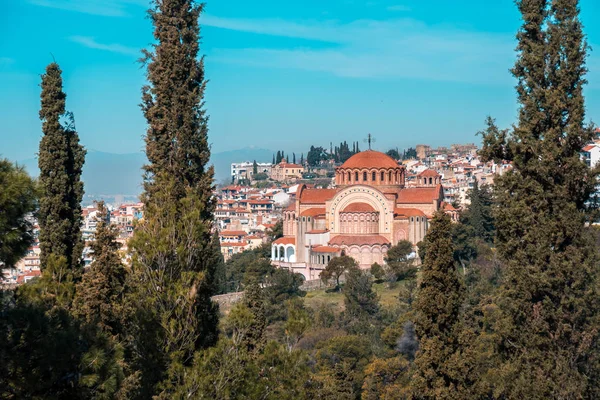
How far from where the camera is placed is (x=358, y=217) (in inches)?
2400

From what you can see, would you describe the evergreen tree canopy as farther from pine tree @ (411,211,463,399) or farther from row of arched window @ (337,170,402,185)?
row of arched window @ (337,170,402,185)

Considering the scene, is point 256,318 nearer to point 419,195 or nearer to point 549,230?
point 549,230

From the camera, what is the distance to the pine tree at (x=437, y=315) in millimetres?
14956

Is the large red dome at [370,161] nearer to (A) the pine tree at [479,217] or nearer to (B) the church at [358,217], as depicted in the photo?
(B) the church at [358,217]

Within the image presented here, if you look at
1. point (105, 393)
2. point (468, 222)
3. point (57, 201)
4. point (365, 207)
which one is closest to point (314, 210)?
point (365, 207)

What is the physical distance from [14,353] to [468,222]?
55004 millimetres

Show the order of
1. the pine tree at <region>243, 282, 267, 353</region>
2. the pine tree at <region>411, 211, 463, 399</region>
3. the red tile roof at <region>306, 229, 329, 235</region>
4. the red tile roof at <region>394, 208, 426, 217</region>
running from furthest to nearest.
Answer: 1. the red tile roof at <region>306, 229, 329, 235</region>
2. the red tile roof at <region>394, 208, 426, 217</region>
3. the pine tree at <region>243, 282, 267, 353</region>
4. the pine tree at <region>411, 211, 463, 399</region>

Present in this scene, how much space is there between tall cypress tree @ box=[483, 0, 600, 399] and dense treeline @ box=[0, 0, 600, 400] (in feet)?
0.08

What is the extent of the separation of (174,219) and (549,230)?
580cm

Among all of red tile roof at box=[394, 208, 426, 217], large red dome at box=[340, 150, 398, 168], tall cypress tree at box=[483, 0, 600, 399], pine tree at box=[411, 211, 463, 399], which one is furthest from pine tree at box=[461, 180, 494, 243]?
tall cypress tree at box=[483, 0, 600, 399]

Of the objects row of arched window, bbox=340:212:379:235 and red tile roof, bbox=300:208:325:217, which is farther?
red tile roof, bbox=300:208:325:217

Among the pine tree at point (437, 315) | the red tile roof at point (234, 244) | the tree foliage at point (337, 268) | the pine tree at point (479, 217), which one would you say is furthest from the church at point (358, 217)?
the pine tree at point (437, 315)

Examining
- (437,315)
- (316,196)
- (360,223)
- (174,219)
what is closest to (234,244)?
(316,196)

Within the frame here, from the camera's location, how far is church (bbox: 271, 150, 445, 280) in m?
59.6
